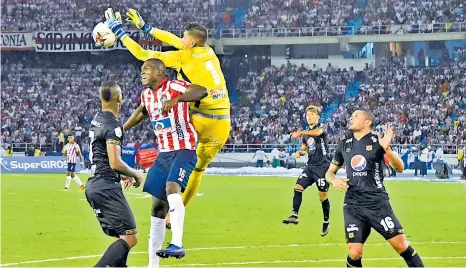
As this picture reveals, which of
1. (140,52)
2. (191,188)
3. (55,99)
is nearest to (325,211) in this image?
(191,188)

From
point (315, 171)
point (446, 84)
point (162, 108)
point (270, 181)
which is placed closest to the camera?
point (162, 108)

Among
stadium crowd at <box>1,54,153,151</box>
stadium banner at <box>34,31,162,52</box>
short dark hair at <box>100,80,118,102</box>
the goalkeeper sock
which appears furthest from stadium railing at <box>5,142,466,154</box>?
short dark hair at <box>100,80,118,102</box>

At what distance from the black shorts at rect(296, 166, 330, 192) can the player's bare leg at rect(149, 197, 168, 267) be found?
24.3ft

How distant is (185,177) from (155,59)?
5.15ft

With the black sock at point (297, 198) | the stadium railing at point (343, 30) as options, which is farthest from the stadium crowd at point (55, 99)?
the black sock at point (297, 198)

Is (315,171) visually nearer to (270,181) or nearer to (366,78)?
(270,181)

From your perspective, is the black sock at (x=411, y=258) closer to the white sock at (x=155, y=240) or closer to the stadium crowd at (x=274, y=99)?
the white sock at (x=155, y=240)

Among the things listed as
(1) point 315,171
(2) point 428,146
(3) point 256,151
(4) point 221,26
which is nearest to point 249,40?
(4) point 221,26

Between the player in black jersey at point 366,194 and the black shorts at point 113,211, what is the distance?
8.71 ft

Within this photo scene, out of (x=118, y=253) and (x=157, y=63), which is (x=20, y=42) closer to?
(x=157, y=63)

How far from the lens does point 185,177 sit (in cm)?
1231

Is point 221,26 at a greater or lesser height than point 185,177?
greater

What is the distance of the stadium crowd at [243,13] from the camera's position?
5850 centimetres

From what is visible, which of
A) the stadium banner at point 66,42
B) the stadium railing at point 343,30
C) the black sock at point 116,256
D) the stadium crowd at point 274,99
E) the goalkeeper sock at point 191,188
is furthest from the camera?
the stadium banner at point 66,42
